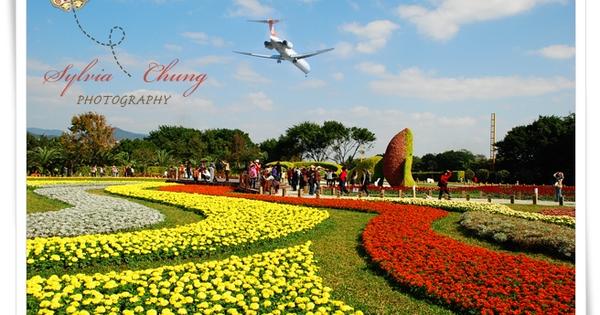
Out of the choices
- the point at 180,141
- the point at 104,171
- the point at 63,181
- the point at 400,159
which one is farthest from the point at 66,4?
the point at 180,141

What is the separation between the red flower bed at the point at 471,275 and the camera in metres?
4.68

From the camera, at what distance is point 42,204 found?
11867 millimetres

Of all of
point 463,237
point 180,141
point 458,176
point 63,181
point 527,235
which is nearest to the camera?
point 527,235

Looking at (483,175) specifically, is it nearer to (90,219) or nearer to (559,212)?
(559,212)

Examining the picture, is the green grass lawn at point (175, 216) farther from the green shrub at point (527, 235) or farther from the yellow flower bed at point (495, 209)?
the yellow flower bed at point (495, 209)

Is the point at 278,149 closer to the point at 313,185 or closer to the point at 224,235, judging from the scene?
the point at 313,185

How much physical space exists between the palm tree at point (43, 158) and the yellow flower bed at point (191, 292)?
27.8m

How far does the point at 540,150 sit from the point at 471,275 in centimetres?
2629

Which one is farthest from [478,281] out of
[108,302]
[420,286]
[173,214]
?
[173,214]

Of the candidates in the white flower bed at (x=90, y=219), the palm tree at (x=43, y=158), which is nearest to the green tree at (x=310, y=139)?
the palm tree at (x=43, y=158)

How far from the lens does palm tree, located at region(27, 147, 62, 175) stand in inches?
1146

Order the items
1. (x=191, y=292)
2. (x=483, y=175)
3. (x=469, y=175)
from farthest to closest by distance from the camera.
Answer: (x=469, y=175) < (x=483, y=175) < (x=191, y=292)

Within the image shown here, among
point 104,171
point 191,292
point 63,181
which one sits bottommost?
point 191,292
